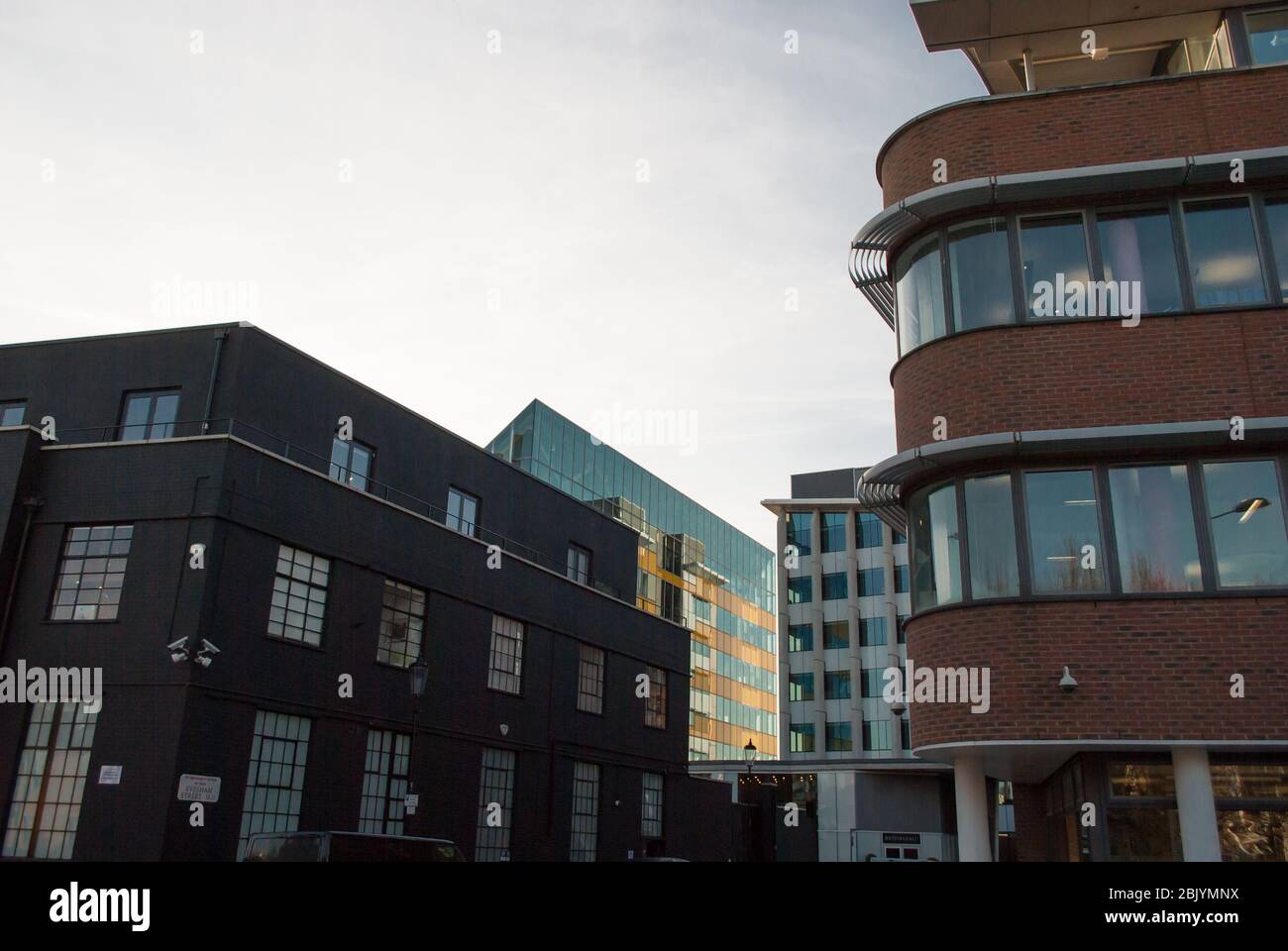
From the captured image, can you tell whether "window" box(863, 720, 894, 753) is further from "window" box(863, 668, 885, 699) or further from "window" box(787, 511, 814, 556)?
"window" box(787, 511, 814, 556)

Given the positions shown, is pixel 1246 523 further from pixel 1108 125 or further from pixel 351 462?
pixel 351 462

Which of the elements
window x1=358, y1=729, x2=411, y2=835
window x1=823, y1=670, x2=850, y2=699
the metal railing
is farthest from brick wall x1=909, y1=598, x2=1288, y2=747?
window x1=823, y1=670, x2=850, y2=699

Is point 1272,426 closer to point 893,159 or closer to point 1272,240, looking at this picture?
point 1272,240

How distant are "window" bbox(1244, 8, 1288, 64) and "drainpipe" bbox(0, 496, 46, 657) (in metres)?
24.8

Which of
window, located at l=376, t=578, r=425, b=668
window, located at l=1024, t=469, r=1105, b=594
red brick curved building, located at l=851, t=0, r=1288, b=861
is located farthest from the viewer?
window, located at l=376, t=578, r=425, b=668

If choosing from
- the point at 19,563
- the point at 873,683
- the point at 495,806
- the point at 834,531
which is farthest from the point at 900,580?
the point at 19,563

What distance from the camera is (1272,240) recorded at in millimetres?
13281

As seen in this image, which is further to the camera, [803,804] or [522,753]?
[803,804]

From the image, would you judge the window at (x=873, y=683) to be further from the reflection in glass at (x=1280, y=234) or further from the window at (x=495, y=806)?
the reflection in glass at (x=1280, y=234)

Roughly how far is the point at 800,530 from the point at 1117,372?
205 ft

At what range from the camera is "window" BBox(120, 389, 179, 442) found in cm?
2416
